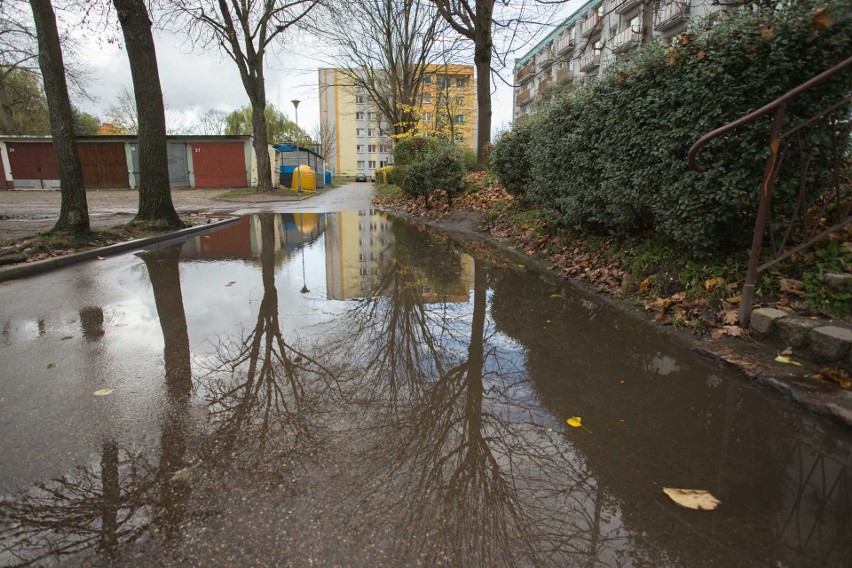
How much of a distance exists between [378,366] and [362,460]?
123cm

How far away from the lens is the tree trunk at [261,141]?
24.5 meters

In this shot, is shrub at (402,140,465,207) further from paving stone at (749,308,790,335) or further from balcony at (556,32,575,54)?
balcony at (556,32,575,54)

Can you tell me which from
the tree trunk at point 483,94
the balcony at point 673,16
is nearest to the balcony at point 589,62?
the balcony at point 673,16

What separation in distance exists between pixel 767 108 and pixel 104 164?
35.0 metres

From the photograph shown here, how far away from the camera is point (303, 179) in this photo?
3025 cm

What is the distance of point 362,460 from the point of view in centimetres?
233

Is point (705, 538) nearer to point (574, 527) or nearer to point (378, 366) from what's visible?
point (574, 527)

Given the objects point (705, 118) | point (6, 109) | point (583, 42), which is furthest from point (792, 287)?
point (6, 109)

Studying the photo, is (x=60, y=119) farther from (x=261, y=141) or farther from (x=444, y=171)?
(x=261, y=141)

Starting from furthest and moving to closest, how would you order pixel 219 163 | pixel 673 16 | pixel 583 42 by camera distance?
pixel 583 42 → pixel 219 163 → pixel 673 16

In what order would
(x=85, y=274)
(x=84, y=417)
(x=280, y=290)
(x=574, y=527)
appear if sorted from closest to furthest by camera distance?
1. (x=574, y=527)
2. (x=84, y=417)
3. (x=280, y=290)
4. (x=85, y=274)

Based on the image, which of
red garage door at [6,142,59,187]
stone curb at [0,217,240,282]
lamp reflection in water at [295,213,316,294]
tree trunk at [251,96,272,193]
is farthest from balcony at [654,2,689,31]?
red garage door at [6,142,59,187]

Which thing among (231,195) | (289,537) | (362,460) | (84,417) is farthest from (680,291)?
(231,195)

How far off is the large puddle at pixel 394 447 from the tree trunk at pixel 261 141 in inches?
881
